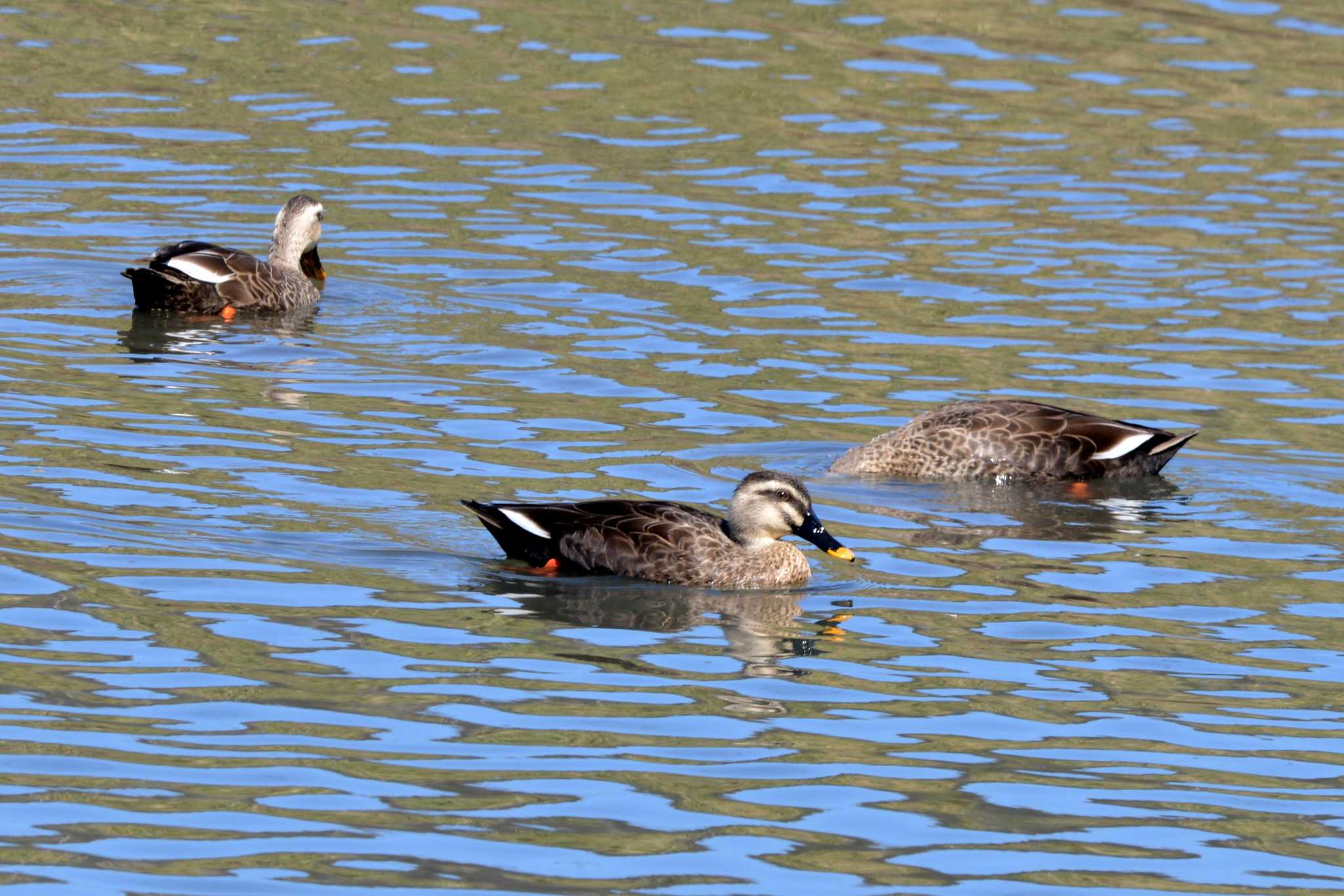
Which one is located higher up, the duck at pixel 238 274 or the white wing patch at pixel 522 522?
the duck at pixel 238 274

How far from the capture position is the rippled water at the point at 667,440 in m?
8.97

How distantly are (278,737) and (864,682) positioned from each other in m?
2.74

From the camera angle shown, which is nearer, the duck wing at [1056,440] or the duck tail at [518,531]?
the duck tail at [518,531]

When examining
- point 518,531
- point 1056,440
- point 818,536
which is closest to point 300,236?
point 1056,440

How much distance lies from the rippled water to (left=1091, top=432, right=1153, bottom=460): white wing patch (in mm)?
301

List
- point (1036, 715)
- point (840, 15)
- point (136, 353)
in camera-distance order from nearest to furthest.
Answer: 1. point (1036, 715)
2. point (136, 353)
3. point (840, 15)

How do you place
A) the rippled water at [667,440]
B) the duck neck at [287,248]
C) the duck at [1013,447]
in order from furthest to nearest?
1. the duck neck at [287,248]
2. the duck at [1013,447]
3. the rippled water at [667,440]


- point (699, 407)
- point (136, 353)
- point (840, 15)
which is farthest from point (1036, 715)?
point (840, 15)

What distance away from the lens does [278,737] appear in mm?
9516

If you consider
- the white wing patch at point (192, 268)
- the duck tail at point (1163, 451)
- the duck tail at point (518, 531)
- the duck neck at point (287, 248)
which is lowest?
the duck tail at point (518, 531)

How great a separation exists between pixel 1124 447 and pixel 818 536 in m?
3.46

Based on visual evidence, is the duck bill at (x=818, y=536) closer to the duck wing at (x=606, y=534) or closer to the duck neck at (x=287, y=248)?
the duck wing at (x=606, y=534)

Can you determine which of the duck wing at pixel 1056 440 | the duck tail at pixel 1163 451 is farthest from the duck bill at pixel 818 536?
the duck tail at pixel 1163 451

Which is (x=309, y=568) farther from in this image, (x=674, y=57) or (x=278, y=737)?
(x=674, y=57)
